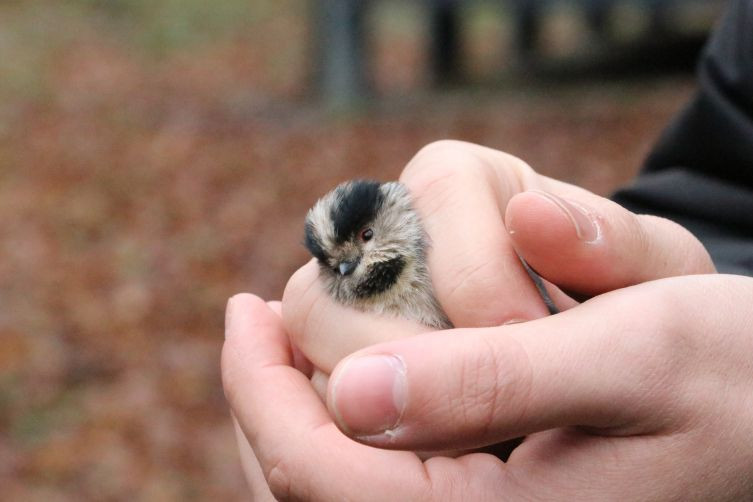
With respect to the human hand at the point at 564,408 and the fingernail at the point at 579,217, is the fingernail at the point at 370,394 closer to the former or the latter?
the human hand at the point at 564,408

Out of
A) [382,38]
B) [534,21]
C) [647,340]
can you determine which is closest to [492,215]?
[647,340]

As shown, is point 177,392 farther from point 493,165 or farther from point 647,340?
point 647,340

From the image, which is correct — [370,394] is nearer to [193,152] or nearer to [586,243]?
[586,243]

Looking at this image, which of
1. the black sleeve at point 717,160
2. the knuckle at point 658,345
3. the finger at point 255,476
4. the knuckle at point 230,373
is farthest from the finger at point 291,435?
the black sleeve at point 717,160

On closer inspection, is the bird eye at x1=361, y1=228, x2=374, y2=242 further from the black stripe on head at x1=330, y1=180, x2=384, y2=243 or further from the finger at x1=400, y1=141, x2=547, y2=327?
the finger at x1=400, y1=141, x2=547, y2=327

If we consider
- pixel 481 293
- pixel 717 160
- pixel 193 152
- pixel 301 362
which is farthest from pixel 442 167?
pixel 193 152

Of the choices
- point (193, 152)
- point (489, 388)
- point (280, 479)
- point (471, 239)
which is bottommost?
point (193, 152)
